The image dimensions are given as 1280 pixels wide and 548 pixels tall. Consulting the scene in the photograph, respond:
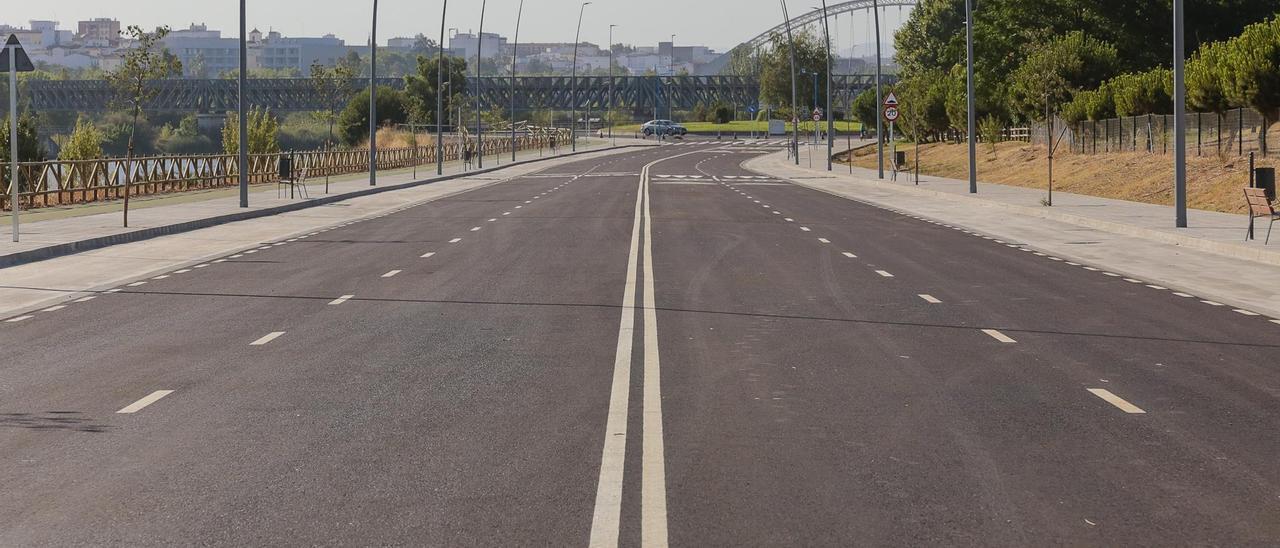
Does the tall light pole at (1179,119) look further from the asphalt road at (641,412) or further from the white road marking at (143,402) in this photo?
the white road marking at (143,402)

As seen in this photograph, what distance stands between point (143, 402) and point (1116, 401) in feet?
22.0

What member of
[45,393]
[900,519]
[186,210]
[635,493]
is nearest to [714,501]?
[635,493]

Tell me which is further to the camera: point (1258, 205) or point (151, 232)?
point (151, 232)

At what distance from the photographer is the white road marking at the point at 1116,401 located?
395 inches

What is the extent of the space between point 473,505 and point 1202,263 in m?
17.2

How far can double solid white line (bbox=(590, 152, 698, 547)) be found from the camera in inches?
274

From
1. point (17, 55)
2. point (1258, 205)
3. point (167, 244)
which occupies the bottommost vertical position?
point (167, 244)

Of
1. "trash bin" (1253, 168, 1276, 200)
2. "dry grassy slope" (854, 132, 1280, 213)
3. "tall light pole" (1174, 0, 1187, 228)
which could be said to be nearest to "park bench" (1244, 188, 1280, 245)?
"trash bin" (1253, 168, 1276, 200)

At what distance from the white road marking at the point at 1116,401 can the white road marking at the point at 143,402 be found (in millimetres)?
6576

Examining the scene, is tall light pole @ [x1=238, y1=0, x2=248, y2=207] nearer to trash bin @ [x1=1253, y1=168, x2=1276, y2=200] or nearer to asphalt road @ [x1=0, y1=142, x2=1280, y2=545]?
asphalt road @ [x1=0, y1=142, x2=1280, y2=545]

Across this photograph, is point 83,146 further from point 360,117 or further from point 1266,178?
point 360,117

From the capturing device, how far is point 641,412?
392 inches

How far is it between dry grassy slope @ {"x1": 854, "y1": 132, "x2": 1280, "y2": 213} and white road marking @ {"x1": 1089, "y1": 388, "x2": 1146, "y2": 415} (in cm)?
2550

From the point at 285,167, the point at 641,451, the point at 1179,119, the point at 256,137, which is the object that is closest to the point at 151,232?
the point at 285,167
